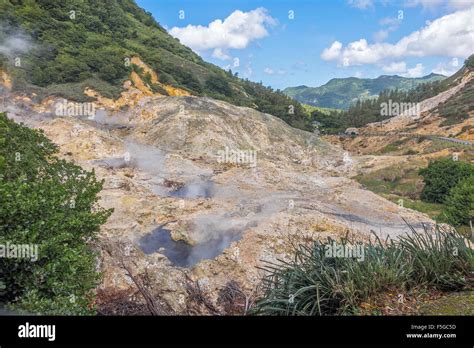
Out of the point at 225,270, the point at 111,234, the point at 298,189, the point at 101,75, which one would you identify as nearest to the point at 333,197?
the point at 298,189

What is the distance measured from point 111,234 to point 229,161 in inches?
454

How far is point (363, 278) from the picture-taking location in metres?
4.77

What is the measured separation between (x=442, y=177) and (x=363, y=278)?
27450 mm

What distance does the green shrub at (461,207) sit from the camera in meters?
20.9

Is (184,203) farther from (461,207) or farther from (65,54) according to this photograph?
(65,54)

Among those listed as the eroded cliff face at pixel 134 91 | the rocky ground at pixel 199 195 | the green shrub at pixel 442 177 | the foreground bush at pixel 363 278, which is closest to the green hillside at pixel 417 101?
the green shrub at pixel 442 177

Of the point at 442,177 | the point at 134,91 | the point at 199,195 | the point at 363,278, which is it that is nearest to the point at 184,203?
the point at 199,195

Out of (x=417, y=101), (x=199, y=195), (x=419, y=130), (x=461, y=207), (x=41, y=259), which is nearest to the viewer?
(x=41, y=259)

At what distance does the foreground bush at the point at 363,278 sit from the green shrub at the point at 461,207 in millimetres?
17242

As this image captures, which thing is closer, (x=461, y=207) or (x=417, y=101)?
(x=461, y=207)

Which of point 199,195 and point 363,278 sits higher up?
point 199,195

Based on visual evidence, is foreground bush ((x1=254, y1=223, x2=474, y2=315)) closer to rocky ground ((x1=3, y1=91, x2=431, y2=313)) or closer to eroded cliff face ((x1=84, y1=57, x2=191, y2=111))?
rocky ground ((x1=3, y1=91, x2=431, y2=313))

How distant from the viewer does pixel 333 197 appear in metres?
19.8

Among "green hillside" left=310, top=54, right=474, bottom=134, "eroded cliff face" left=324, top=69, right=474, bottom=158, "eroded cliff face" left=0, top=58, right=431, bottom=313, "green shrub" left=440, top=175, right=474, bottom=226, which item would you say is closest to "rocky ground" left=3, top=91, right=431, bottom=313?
"eroded cliff face" left=0, top=58, right=431, bottom=313
